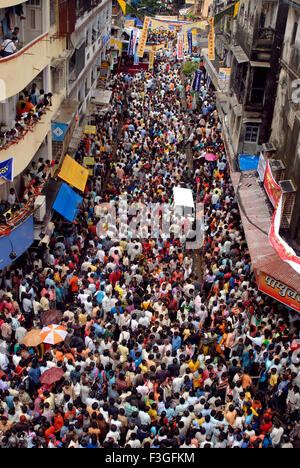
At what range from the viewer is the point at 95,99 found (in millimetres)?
32406

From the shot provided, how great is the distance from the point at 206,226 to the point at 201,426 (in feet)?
35.7

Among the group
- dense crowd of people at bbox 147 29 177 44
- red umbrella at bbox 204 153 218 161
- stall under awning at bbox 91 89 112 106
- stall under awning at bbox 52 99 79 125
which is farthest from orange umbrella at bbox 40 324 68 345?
dense crowd of people at bbox 147 29 177 44

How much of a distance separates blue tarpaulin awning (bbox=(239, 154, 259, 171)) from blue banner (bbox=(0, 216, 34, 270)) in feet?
31.4

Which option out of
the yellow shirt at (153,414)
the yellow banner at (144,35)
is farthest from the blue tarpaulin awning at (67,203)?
the yellow banner at (144,35)

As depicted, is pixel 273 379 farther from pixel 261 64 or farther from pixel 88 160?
pixel 88 160

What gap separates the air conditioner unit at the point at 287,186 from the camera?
16984mm

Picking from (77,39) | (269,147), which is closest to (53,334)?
(269,147)

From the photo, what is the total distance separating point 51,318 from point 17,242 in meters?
3.00

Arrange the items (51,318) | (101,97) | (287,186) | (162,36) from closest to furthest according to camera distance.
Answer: (51,318), (287,186), (101,97), (162,36)

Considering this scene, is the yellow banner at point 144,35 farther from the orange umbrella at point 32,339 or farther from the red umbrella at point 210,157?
the orange umbrella at point 32,339

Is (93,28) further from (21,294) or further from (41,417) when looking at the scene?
(41,417)

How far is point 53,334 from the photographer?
1364cm

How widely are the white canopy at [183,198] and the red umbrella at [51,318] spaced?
774cm
